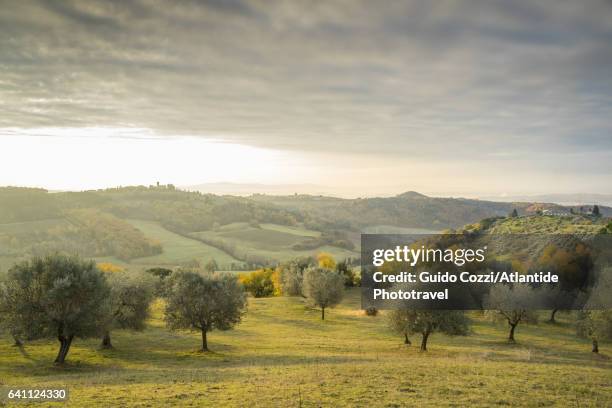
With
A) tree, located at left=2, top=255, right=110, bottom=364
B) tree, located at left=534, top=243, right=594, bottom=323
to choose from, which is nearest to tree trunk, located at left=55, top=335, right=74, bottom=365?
tree, located at left=2, top=255, right=110, bottom=364

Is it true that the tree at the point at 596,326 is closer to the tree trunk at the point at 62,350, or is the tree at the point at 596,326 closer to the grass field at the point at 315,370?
the grass field at the point at 315,370

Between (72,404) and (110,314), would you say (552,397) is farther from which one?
(110,314)

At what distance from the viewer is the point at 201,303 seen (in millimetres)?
54969

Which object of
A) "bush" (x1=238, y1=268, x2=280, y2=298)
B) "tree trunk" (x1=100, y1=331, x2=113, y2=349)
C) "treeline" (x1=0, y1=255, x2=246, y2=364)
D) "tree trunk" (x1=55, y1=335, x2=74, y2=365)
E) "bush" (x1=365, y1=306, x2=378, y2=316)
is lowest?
"bush" (x1=238, y1=268, x2=280, y2=298)

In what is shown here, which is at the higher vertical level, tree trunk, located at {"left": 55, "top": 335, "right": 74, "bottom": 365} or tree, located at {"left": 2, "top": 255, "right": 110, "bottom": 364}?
tree, located at {"left": 2, "top": 255, "right": 110, "bottom": 364}

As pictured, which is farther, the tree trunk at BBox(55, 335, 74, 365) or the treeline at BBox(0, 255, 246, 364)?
the tree trunk at BBox(55, 335, 74, 365)

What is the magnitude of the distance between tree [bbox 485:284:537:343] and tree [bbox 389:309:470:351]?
18.4 m

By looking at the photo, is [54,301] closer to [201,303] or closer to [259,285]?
[201,303]

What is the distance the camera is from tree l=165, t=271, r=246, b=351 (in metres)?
55.6

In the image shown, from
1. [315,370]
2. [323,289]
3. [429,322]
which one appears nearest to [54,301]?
[315,370]

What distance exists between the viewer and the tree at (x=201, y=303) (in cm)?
5556

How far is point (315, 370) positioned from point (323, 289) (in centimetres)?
5658

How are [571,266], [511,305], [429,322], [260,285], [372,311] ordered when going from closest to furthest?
[429,322], [511,305], [372,311], [571,266], [260,285]

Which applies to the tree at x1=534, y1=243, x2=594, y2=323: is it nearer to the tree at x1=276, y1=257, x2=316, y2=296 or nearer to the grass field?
the grass field
